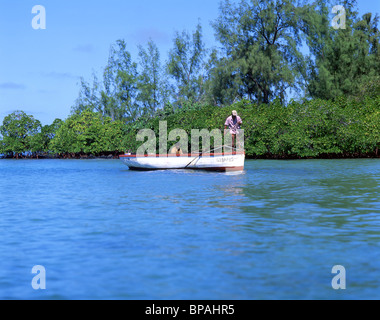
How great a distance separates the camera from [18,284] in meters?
7.02

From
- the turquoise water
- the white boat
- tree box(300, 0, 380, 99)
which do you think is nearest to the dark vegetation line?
tree box(300, 0, 380, 99)

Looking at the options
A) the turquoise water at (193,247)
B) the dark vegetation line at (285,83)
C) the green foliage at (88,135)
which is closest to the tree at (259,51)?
the dark vegetation line at (285,83)

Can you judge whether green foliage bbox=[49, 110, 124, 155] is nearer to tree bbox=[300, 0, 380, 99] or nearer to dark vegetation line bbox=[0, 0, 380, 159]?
dark vegetation line bbox=[0, 0, 380, 159]

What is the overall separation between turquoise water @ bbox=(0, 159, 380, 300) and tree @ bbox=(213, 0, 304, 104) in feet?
143

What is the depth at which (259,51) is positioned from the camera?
60.5 metres

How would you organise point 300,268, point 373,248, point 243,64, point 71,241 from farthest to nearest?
point 243,64 → point 71,241 → point 373,248 → point 300,268

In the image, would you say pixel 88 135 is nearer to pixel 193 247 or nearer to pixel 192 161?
pixel 192 161

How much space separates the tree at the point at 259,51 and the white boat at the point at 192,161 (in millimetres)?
26459

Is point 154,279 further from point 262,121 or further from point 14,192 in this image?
point 262,121

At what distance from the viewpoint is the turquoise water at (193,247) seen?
22.0 ft

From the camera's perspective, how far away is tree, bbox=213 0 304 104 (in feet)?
196

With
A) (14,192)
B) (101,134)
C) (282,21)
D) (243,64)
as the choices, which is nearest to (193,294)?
(14,192)
